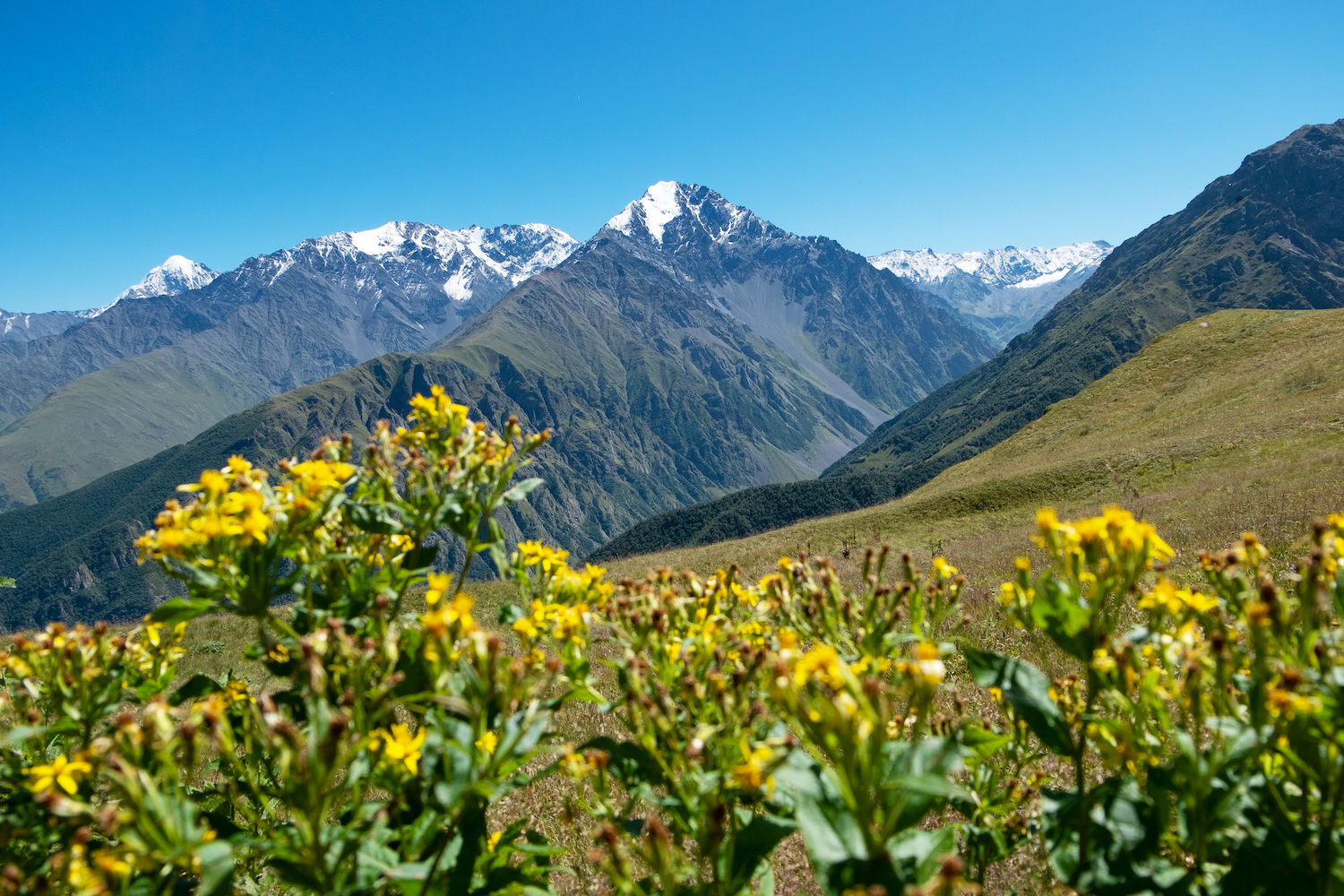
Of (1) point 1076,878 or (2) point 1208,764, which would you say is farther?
(1) point 1076,878

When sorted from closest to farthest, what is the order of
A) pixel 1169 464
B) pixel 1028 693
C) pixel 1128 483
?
pixel 1028 693
pixel 1128 483
pixel 1169 464

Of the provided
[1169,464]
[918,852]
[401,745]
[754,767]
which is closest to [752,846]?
[754,767]

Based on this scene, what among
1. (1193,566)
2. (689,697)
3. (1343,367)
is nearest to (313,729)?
(689,697)

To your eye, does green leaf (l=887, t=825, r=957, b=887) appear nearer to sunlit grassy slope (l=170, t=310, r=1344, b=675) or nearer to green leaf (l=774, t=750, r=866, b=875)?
green leaf (l=774, t=750, r=866, b=875)

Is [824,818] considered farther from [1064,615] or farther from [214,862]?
[214,862]

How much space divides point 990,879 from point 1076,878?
131 inches

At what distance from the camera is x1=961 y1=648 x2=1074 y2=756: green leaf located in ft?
7.97


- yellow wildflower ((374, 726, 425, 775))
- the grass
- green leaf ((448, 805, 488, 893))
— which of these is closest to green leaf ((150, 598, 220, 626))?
yellow wildflower ((374, 726, 425, 775))

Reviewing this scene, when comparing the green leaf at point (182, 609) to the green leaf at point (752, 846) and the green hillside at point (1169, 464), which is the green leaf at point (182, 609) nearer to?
the green leaf at point (752, 846)

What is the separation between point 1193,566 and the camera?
516 inches

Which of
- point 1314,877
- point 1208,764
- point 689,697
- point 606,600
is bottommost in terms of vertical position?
point 1314,877

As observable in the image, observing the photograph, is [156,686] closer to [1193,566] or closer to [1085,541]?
[1085,541]

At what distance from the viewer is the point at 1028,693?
8.27ft

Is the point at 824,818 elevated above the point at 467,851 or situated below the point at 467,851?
below
